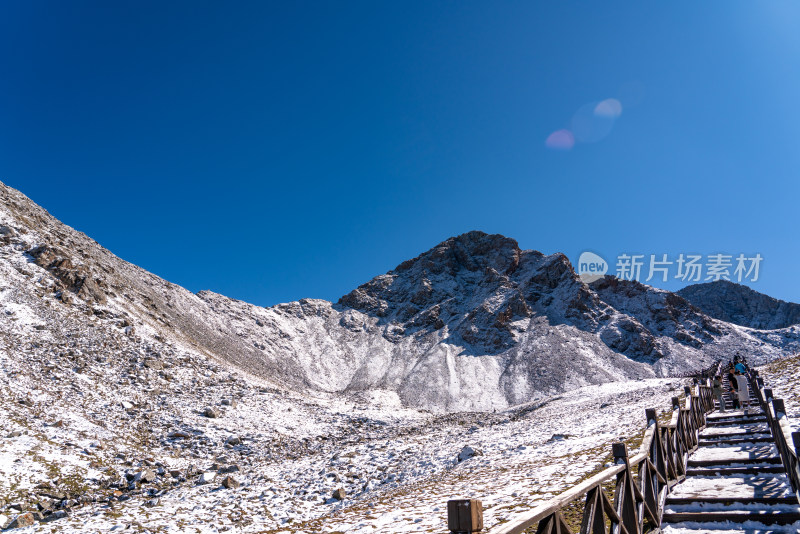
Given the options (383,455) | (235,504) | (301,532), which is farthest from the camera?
(383,455)

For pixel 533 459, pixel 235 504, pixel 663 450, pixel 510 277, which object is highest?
pixel 510 277

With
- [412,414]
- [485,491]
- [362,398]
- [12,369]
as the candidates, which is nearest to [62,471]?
[12,369]

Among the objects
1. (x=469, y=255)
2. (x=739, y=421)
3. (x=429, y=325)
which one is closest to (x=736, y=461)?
(x=739, y=421)

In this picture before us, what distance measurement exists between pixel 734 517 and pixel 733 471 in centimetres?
313

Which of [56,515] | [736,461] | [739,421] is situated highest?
[739,421]

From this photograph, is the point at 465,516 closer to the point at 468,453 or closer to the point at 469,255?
the point at 468,453

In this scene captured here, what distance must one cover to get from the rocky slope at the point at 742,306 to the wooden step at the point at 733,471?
177 metres

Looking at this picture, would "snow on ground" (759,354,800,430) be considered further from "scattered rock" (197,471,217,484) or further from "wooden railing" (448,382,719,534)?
"scattered rock" (197,471,217,484)

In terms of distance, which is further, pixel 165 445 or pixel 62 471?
pixel 165 445

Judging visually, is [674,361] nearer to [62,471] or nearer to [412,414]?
[412,414]

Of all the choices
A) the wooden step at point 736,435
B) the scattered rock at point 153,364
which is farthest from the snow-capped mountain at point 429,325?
the wooden step at point 736,435

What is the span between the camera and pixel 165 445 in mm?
25359

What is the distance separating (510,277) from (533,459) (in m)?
112

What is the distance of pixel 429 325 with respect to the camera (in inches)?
4220
